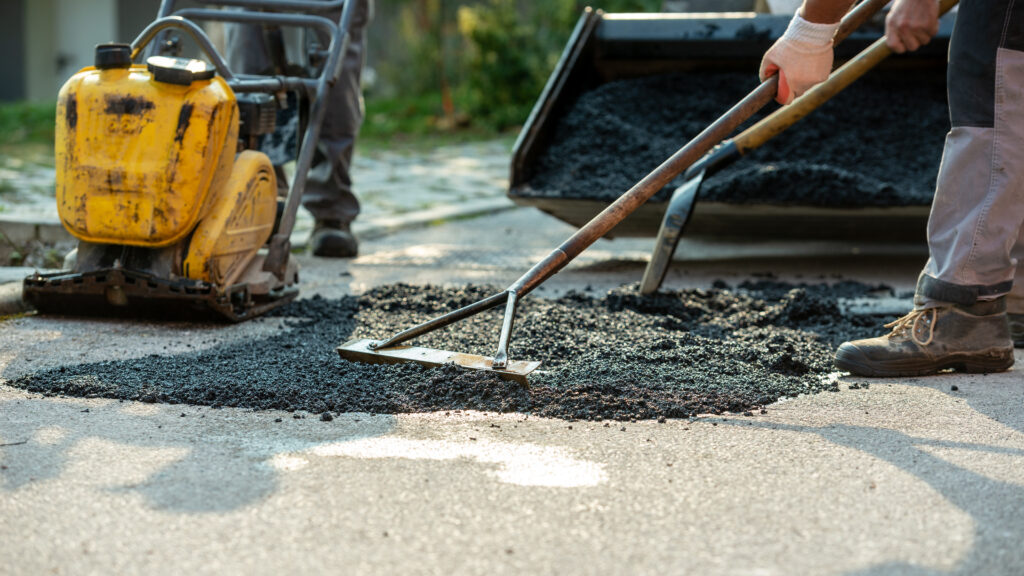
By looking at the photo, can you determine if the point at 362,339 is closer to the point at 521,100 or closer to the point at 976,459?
the point at 976,459

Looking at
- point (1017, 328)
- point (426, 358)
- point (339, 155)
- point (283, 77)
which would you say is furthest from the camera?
point (339, 155)

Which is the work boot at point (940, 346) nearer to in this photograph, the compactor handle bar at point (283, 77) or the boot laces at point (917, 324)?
the boot laces at point (917, 324)

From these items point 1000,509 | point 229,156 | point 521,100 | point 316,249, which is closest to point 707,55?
point 316,249

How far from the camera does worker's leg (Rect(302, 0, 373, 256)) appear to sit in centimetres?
454

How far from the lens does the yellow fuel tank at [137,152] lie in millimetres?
2947

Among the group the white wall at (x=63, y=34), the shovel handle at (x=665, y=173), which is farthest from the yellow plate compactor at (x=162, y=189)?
the white wall at (x=63, y=34)

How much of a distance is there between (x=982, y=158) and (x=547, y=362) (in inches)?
47.0

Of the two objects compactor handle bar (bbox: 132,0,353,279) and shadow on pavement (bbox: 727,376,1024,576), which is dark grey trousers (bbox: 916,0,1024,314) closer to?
shadow on pavement (bbox: 727,376,1024,576)

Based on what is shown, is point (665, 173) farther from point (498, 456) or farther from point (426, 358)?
point (498, 456)

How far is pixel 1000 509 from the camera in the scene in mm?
1834

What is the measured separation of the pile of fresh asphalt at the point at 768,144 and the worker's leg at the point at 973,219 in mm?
1309

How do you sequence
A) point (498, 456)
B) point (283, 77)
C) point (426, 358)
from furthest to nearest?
point (283, 77), point (426, 358), point (498, 456)

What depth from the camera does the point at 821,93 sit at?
320cm

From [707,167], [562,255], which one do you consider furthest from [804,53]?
[707,167]
